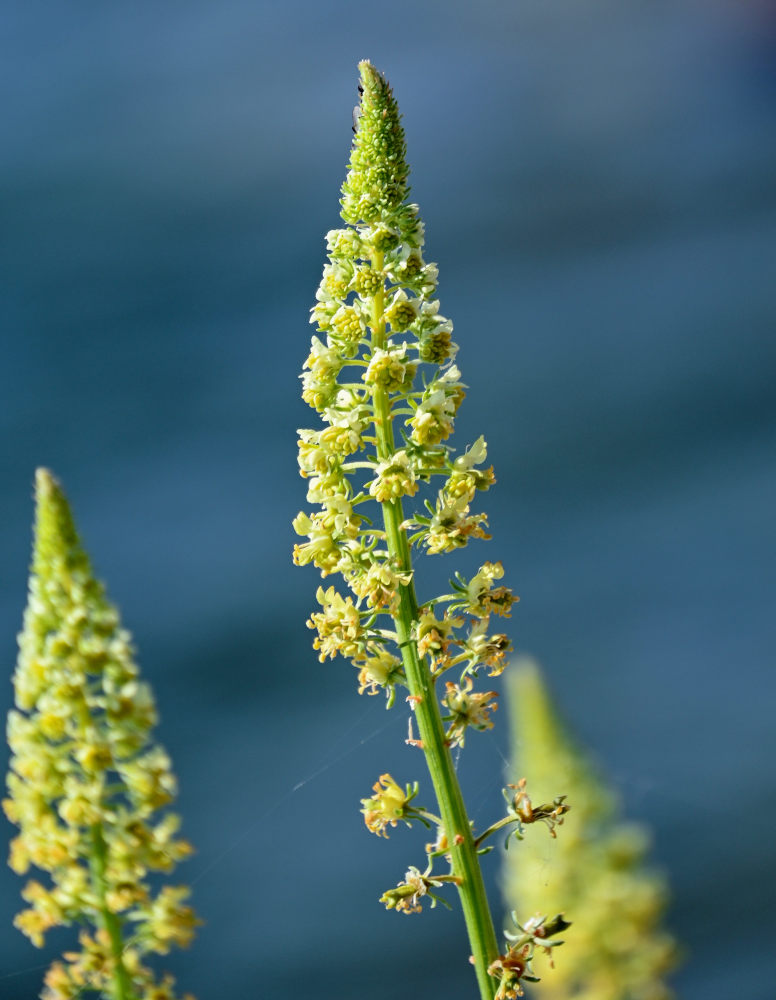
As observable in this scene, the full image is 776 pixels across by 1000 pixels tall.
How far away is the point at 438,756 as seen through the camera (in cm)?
136

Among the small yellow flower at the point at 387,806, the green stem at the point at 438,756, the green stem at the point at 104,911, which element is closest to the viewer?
the green stem at the point at 104,911

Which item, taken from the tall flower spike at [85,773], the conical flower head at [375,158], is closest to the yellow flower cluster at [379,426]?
the conical flower head at [375,158]

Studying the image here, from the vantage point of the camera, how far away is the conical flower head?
1.48m

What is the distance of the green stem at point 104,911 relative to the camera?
2.97ft

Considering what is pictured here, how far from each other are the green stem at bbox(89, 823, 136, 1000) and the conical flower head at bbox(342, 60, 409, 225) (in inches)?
34.0

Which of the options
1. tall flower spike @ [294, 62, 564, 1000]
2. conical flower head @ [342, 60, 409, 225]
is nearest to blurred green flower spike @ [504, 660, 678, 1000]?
tall flower spike @ [294, 62, 564, 1000]

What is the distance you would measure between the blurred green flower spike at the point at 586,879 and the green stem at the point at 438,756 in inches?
9.1

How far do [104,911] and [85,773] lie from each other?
106mm

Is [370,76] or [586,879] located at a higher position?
[370,76]

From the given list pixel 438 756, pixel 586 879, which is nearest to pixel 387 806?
pixel 438 756

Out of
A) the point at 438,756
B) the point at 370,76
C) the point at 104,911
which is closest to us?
the point at 104,911

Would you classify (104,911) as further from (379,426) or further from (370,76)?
(370,76)

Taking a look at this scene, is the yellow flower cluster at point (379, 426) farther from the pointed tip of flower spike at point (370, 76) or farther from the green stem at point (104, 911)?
the green stem at point (104, 911)

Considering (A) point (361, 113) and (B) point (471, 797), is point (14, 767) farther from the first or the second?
(B) point (471, 797)
